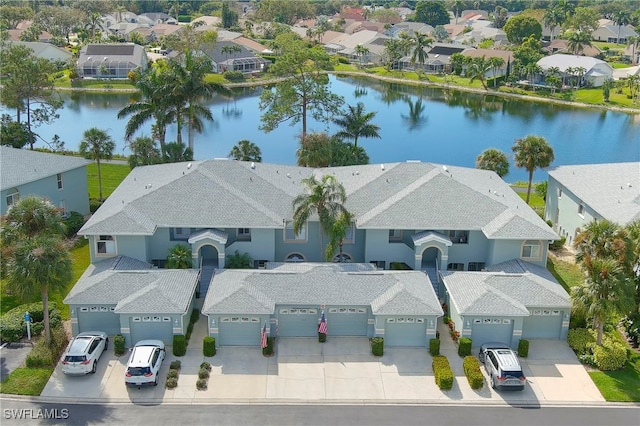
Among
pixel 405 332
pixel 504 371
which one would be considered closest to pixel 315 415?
pixel 405 332

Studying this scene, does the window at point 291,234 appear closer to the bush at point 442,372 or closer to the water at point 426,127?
the bush at point 442,372

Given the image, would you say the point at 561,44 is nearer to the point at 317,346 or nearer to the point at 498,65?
the point at 498,65

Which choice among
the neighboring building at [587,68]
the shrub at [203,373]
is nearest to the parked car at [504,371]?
the shrub at [203,373]

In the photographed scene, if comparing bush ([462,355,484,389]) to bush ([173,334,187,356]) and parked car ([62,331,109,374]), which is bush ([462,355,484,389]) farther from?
parked car ([62,331,109,374])

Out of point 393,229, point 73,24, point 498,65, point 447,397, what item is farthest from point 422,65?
point 447,397

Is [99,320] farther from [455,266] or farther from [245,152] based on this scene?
[245,152]

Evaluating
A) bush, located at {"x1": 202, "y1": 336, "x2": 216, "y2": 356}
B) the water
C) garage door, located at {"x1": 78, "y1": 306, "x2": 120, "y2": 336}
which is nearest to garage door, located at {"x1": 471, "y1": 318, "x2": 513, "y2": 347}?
bush, located at {"x1": 202, "y1": 336, "x2": 216, "y2": 356}
